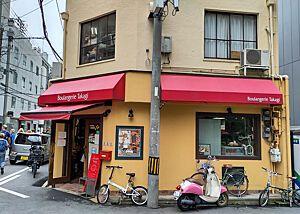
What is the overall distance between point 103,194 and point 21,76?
79.7 feet

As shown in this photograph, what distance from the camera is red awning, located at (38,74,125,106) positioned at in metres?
7.83

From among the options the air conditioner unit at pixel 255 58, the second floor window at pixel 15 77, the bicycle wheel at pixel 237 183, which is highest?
the second floor window at pixel 15 77

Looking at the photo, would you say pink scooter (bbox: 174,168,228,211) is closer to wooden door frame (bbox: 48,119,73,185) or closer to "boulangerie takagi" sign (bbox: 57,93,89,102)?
"boulangerie takagi" sign (bbox: 57,93,89,102)

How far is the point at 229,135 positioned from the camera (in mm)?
9023

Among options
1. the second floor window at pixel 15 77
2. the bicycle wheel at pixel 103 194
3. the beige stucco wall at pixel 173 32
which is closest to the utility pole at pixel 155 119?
the beige stucco wall at pixel 173 32

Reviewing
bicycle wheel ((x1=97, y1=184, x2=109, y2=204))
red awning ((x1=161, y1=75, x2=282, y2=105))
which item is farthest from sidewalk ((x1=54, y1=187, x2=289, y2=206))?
red awning ((x1=161, y1=75, x2=282, y2=105))

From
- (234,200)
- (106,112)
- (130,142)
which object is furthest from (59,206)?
(234,200)

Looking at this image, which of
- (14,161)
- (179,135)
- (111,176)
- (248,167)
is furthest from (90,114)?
(14,161)

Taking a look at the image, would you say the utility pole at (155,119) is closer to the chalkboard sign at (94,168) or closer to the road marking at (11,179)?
the chalkboard sign at (94,168)

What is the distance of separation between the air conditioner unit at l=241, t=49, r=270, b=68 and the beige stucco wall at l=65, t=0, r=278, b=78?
0.38m

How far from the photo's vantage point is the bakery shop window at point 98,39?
918 centimetres

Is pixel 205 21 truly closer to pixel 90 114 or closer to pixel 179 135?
pixel 179 135

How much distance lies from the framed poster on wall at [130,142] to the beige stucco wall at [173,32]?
2.04m

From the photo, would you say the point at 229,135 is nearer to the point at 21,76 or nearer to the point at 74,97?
the point at 74,97
